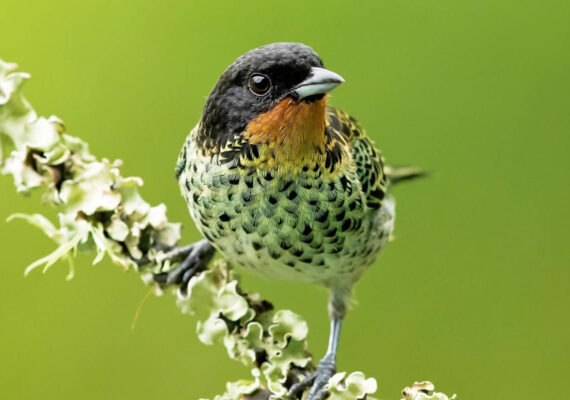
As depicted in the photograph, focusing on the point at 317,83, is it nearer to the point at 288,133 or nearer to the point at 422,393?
the point at 288,133

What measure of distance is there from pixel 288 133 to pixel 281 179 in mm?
147

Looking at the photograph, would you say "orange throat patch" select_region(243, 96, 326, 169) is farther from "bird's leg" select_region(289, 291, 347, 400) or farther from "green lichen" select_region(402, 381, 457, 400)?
"green lichen" select_region(402, 381, 457, 400)

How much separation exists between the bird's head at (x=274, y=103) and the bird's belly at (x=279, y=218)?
0.27ft

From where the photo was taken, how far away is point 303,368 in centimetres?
234

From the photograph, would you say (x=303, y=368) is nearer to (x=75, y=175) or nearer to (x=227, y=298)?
(x=227, y=298)

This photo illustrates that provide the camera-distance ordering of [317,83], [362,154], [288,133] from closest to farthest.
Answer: [317,83], [288,133], [362,154]

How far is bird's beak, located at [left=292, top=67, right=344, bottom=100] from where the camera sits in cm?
210

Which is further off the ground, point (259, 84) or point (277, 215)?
point (259, 84)

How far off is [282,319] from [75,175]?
658 mm

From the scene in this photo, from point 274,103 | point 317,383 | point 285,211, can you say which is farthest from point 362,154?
point 317,383

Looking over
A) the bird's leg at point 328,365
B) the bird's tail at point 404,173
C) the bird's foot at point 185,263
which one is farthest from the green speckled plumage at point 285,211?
the bird's tail at point 404,173

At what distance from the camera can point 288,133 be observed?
7.34ft

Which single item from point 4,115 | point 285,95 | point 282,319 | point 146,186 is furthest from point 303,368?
point 146,186

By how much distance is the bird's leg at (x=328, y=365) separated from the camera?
2.28 metres
